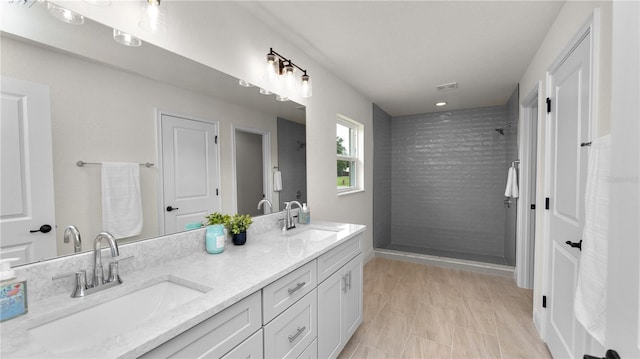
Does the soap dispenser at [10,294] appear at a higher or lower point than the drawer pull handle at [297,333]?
higher

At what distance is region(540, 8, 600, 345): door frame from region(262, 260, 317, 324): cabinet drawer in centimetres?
160

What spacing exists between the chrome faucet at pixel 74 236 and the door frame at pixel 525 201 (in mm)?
3717

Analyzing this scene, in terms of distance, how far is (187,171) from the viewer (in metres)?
1.47

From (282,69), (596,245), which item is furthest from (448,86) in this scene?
(596,245)

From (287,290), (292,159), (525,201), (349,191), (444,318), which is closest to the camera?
(287,290)

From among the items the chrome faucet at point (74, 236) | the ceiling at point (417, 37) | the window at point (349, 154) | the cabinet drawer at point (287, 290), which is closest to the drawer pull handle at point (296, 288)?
the cabinet drawer at point (287, 290)

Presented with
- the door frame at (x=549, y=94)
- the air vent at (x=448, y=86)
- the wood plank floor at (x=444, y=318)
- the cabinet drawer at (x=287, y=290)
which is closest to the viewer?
the cabinet drawer at (x=287, y=290)

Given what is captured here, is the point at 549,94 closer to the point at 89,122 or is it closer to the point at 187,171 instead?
the point at 187,171

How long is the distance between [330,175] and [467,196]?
2839 mm

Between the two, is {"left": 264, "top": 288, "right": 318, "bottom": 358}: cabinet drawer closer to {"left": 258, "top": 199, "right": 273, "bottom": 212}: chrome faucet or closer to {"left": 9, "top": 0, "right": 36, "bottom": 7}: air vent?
{"left": 258, "top": 199, "right": 273, "bottom": 212}: chrome faucet

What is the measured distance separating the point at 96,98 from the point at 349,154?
2.88 meters

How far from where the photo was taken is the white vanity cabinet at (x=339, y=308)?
162 centimetres

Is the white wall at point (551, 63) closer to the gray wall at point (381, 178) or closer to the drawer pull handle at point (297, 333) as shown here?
the drawer pull handle at point (297, 333)

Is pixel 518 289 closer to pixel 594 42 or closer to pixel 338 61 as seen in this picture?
pixel 594 42
